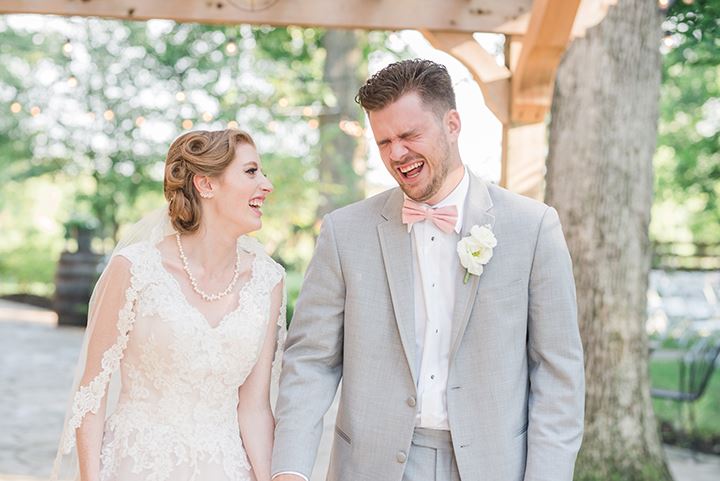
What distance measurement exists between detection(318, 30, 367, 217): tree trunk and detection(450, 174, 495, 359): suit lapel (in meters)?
8.82

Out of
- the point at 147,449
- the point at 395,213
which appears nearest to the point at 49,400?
the point at 147,449

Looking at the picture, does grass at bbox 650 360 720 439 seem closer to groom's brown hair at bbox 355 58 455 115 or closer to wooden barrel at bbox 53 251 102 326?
groom's brown hair at bbox 355 58 455 115

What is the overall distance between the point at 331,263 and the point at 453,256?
1.05 feet

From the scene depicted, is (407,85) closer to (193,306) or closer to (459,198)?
(459,198)

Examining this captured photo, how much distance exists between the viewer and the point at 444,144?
7.97 ft

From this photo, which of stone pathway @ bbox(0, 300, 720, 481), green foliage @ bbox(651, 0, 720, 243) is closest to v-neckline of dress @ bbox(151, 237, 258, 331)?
stone pathway @ bbox(0, 300, 720, 481)

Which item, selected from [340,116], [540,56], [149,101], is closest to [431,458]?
[540,56]

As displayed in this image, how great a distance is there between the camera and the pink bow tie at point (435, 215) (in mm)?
2484

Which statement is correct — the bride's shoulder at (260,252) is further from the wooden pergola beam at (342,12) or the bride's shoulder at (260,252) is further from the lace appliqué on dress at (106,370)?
the wooden pergola beam at (342,12)

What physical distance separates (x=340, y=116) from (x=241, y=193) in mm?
8715

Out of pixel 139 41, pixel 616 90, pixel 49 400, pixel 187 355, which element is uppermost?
pixel 139 41

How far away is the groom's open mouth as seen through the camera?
2.38m

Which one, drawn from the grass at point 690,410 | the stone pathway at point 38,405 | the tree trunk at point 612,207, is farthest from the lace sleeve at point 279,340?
the grass at point 690,410

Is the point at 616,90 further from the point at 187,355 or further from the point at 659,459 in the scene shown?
the point at 187,355
